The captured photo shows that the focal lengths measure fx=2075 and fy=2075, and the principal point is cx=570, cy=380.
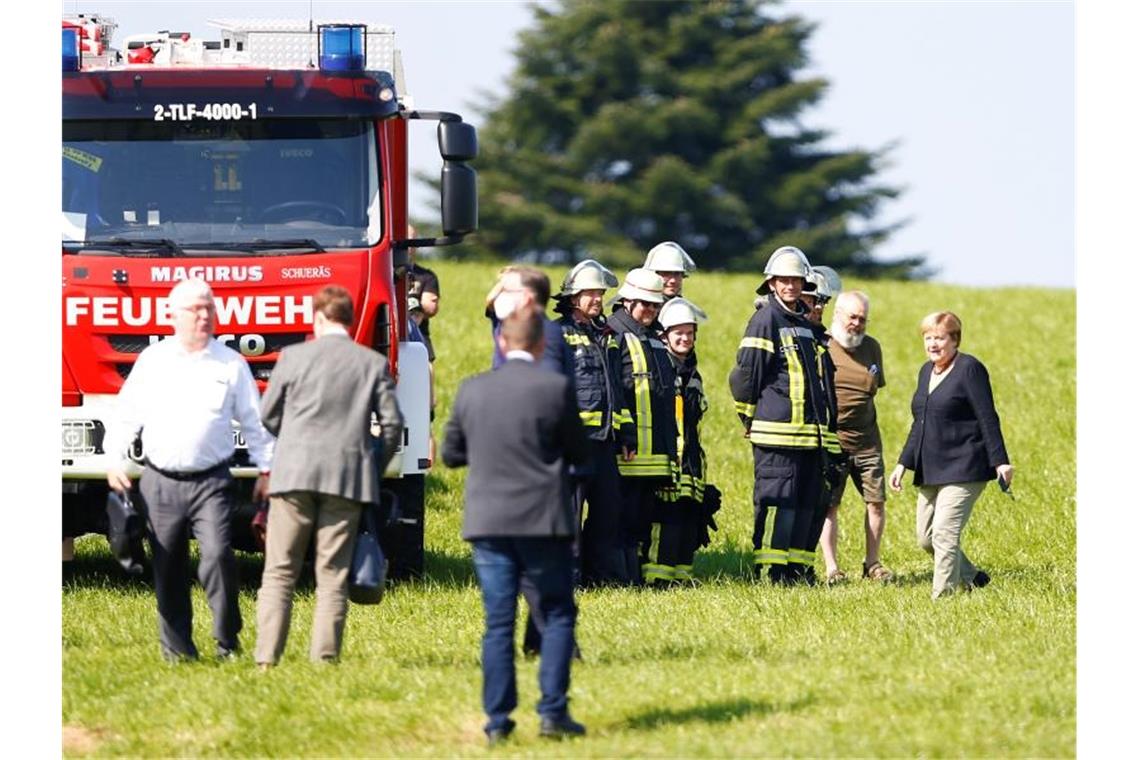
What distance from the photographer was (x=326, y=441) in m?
9.88

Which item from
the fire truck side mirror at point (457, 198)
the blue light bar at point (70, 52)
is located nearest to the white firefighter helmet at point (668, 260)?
the fire truck side mirror at point (457, 198)

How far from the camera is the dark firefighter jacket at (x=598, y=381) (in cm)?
1354

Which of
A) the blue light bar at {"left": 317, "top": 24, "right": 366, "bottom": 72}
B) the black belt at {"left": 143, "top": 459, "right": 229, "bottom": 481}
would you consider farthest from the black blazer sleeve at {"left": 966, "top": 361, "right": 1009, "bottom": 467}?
the black belt at {"left": 143, "top": 459, "right": 229, "bottom": 481}

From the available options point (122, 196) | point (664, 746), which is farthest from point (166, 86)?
point (664, 746)

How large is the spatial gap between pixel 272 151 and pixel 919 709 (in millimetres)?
6167

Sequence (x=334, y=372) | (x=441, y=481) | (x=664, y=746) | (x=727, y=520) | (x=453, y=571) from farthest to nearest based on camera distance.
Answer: (x=441, y=481), (x=727, y=520), (x=453, y=571), (x=334, y=372), (x=664, y=746)

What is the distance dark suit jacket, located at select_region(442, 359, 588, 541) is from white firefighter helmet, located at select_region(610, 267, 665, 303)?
5356 millimetres

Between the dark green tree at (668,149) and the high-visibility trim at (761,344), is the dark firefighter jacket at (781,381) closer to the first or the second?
the high-visibility trim at (761,344)

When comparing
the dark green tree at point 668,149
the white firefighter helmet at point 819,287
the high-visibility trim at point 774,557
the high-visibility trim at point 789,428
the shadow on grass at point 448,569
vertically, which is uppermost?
the dark green tree at point 668,149

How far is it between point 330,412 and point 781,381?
482cm

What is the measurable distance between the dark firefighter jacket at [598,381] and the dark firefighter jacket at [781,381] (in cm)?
Answer: 77

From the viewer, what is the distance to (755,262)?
2349 inches

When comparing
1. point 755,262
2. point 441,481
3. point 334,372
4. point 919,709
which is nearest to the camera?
point 919,709
